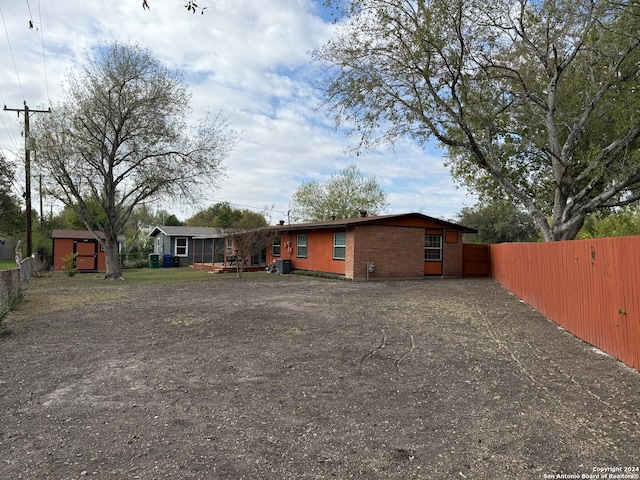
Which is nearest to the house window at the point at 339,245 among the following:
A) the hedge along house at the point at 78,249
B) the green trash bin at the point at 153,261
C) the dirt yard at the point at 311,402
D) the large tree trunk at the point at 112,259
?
the large tree trunk at the point at 112,259

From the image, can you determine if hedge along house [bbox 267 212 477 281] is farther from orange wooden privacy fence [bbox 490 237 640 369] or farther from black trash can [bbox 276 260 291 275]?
orange wooden privacy fence [bbox 490 237 640 369]

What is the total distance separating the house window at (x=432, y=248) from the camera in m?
19.8

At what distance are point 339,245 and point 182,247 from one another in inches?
684

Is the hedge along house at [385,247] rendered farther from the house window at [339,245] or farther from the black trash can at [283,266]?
the black trash can at [283,266]

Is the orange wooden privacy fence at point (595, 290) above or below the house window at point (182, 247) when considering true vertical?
below

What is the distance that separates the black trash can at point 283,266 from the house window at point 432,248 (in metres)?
6.98

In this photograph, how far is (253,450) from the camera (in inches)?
123

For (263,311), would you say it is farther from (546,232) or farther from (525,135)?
(525,135)

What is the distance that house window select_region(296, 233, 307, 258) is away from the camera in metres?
22.0

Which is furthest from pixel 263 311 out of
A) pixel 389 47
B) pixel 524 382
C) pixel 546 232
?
pixel 546 232

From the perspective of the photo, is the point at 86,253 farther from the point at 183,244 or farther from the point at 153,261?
the point at 183,244

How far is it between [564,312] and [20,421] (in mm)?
8100

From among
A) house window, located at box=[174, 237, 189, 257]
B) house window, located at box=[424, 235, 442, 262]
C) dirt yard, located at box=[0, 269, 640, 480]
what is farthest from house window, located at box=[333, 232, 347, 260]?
house window, located at box=[174, 237, 189, 257]

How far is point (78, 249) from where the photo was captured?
25.1m
